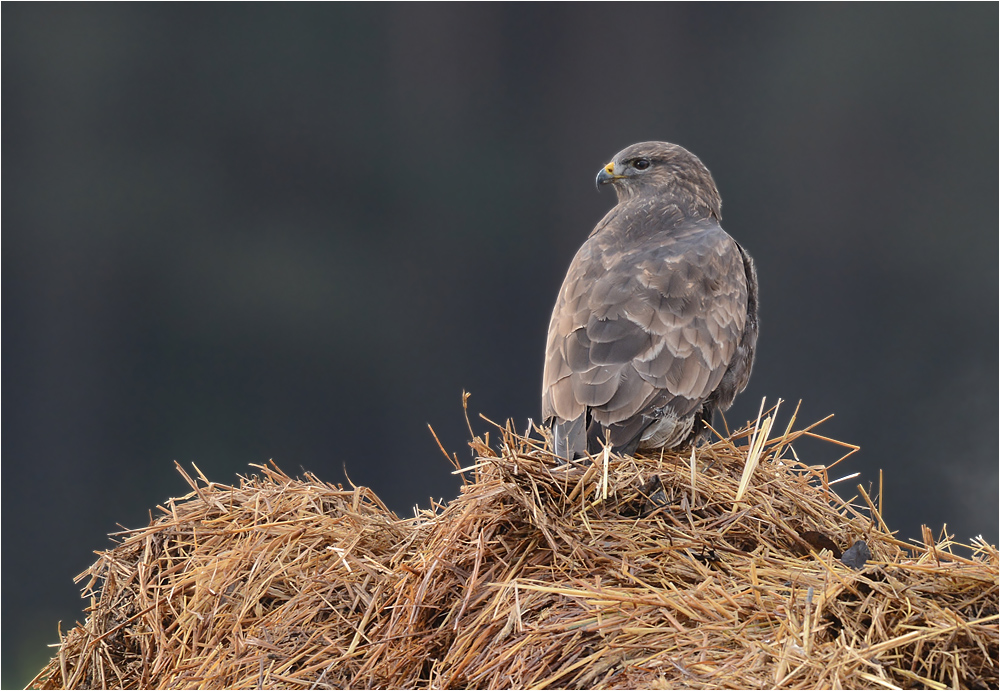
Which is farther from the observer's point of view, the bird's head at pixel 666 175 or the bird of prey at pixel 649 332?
the bird's head at pixel 666 175

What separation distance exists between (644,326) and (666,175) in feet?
3.64

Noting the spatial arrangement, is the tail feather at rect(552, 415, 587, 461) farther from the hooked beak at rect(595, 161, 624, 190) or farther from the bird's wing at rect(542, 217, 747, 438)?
the hooked beak at rect(595, 161, 624, 190)

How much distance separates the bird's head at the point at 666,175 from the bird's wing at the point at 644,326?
33 cm

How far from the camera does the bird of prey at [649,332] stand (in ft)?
8.98

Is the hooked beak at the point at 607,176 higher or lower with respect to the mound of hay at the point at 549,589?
higher

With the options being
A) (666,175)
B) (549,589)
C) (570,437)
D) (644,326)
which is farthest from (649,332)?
(549,589)

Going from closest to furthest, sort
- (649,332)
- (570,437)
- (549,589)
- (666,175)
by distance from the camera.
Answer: (549,589) < (570,437) < (649,332) < (666,175)

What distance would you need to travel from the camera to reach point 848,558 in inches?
82.5

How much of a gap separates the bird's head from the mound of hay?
140 centimetres

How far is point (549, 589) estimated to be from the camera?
185 cm

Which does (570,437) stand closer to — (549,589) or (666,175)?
(549,589)

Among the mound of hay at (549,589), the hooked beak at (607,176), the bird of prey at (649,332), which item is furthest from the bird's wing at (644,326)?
the hooked beak at (607,176)

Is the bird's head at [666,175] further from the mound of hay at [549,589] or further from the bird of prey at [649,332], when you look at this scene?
the mound of hay at [549,589]

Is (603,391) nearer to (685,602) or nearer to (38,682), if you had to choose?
(685,602)
